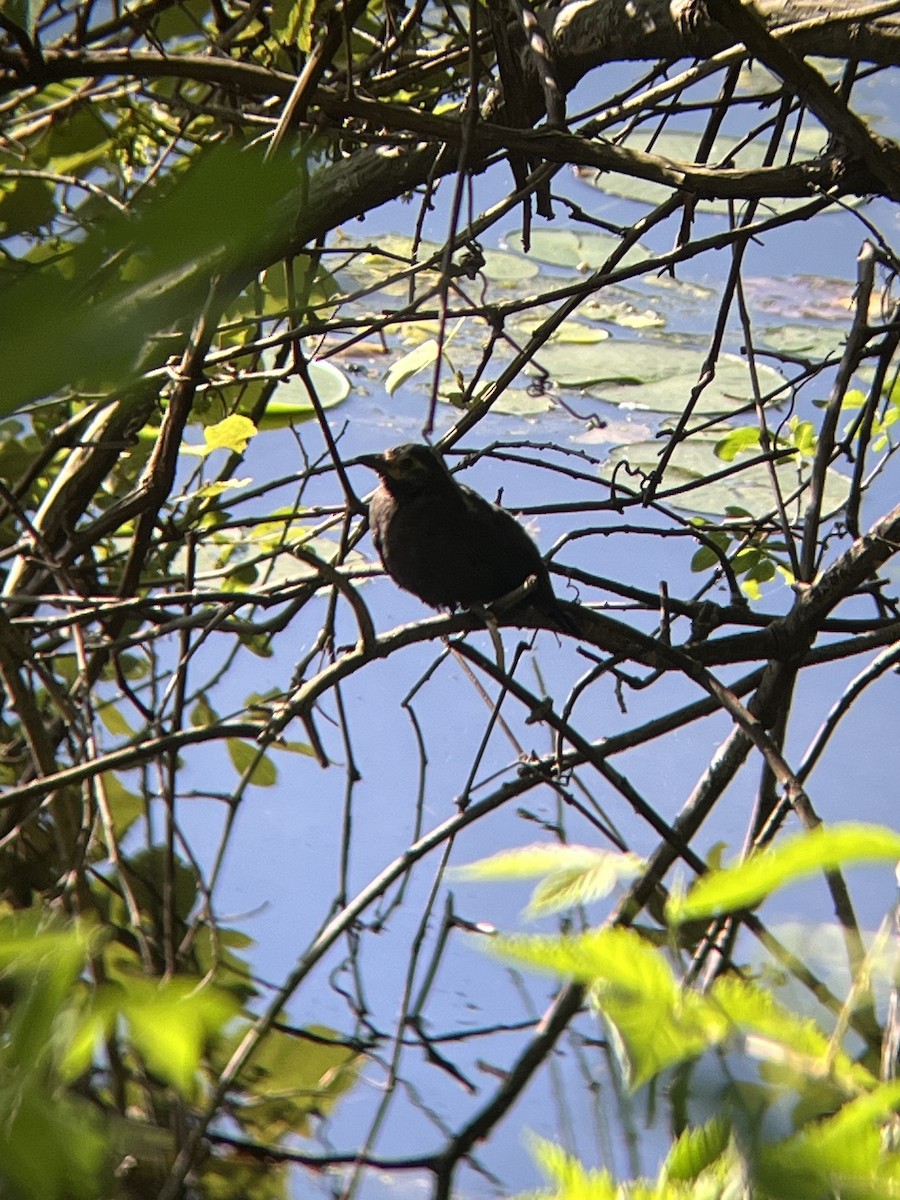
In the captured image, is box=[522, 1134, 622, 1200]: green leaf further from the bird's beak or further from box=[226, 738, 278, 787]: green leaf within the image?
box=[226, 738, 278, 787]: green leaf

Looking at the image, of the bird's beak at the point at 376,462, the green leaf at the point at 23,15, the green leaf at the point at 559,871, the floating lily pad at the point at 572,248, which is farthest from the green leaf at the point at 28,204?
the floating lily pad at the point at 572,248

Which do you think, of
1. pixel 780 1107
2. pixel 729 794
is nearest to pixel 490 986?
pixel 729 794

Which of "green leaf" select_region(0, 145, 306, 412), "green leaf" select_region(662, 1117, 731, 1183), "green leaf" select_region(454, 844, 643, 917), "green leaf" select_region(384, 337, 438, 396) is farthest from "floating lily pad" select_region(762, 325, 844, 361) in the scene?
"green leaf" select_region(0, 145, 306, 412)

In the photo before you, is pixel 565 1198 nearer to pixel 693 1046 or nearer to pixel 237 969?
pixel 693 1046

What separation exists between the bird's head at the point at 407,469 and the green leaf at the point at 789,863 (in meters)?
1.35

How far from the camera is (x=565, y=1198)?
1.22 feet

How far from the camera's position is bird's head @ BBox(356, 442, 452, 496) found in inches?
65.1

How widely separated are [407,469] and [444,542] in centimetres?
14

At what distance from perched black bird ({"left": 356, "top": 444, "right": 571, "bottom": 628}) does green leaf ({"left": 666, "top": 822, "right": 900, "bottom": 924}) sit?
1.26 metres

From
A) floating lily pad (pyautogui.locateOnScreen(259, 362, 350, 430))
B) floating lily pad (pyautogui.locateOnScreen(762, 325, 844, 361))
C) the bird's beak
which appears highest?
floating lily pad (pyautogui.locateOnScreen(762, 325, 844, 361))

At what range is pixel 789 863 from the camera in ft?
0.96

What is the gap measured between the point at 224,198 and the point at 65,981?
23 centimetres

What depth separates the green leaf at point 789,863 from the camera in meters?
0.29

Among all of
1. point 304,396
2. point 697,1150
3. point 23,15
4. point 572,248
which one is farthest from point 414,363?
point 572,248
